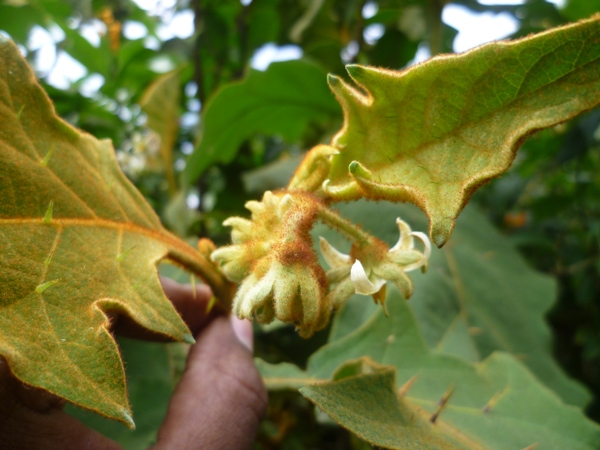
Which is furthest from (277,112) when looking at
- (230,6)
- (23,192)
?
(23,192)

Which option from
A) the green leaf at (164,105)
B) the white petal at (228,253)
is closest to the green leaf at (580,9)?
the green leaf at (164,105)

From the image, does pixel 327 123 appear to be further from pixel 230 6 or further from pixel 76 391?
pixel 76 391

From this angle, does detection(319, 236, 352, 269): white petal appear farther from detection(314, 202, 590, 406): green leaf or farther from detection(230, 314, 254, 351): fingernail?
detection(314, 202, 590, 406): green leaf

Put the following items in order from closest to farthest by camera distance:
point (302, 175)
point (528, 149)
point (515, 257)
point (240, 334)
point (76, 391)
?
point (76, 391)
point (302, 175)
point (240, 334)
point (515, 257)
point (528, 149)

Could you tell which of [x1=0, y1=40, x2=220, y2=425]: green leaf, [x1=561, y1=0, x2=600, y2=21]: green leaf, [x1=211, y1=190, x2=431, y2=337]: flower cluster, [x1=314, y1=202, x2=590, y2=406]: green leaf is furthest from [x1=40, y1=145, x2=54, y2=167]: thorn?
[x1=561, y1=0, x2=600, y2=21]: green leaf

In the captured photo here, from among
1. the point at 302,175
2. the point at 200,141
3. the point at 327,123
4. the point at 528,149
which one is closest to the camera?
the point at 302,175

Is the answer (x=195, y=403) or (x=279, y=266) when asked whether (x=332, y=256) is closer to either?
(x=279, y=266)
